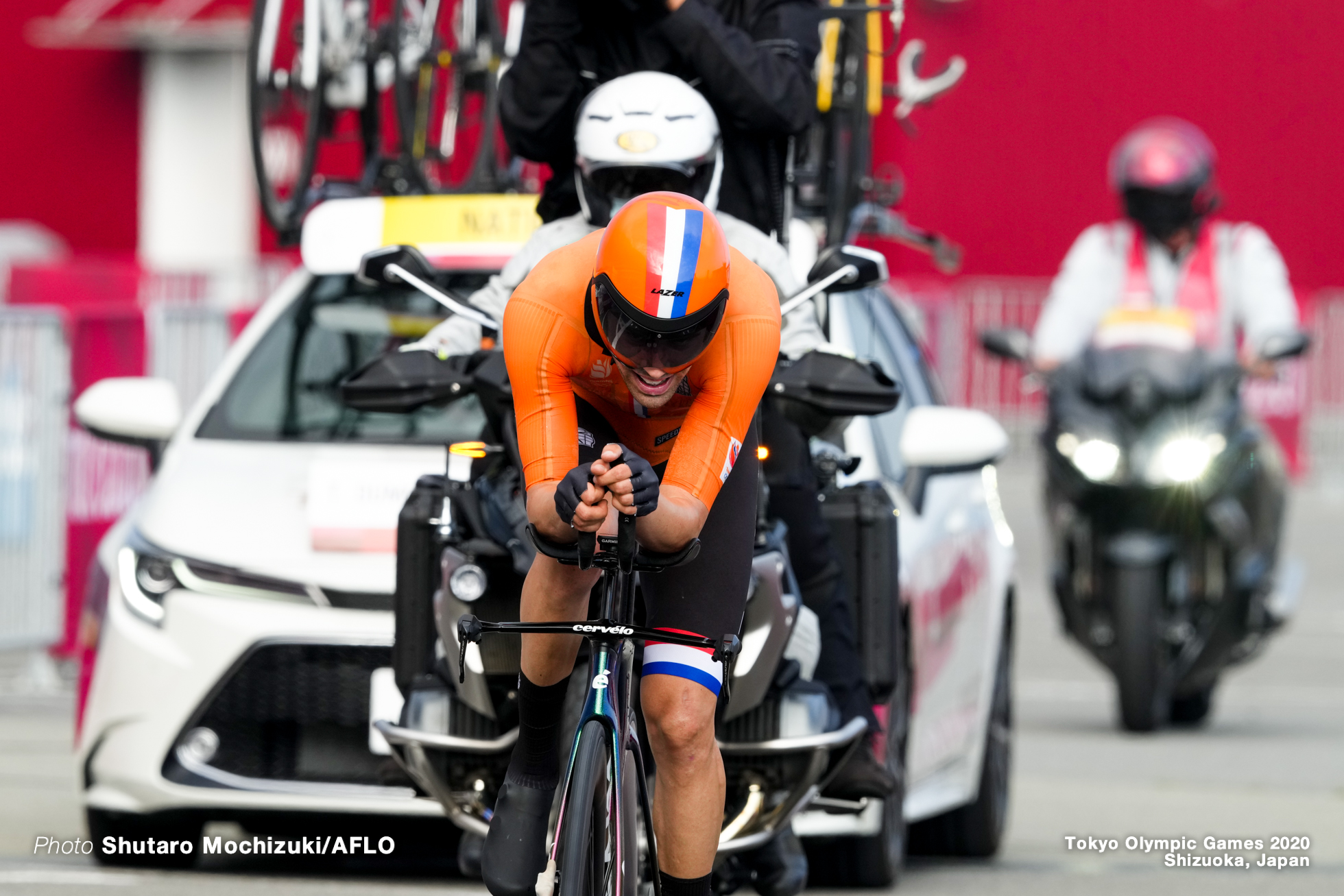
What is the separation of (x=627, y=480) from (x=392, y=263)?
167cm

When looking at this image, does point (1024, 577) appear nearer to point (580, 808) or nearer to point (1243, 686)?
point (1243, 686)

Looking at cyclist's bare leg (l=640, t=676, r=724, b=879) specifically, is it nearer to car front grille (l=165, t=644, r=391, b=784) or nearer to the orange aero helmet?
the orange aero helmet

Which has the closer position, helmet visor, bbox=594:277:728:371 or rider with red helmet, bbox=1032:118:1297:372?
helmet visor, bbox=594:277:728:371

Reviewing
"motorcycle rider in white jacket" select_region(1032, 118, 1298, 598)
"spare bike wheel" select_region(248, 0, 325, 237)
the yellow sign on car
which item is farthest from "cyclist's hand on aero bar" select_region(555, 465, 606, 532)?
"motorcycle rider in white jacket" select_region(1032, 118, 1298, 598)

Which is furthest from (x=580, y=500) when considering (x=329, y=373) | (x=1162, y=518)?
(x=1162, y=518)

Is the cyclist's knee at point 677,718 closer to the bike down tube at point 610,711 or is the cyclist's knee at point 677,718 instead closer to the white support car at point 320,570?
the bike down tube at point 610,711

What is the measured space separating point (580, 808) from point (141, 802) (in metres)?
2.43

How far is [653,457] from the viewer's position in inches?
211

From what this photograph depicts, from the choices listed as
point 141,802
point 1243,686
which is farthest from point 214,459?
point 1243,686

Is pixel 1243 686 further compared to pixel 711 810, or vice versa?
pixel 1243 686

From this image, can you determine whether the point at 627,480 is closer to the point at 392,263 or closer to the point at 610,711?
the point at 610,711

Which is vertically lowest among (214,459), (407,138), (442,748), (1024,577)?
(1024,577)

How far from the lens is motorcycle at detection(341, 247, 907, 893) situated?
6059 millimetres

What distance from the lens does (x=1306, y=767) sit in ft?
32.3
